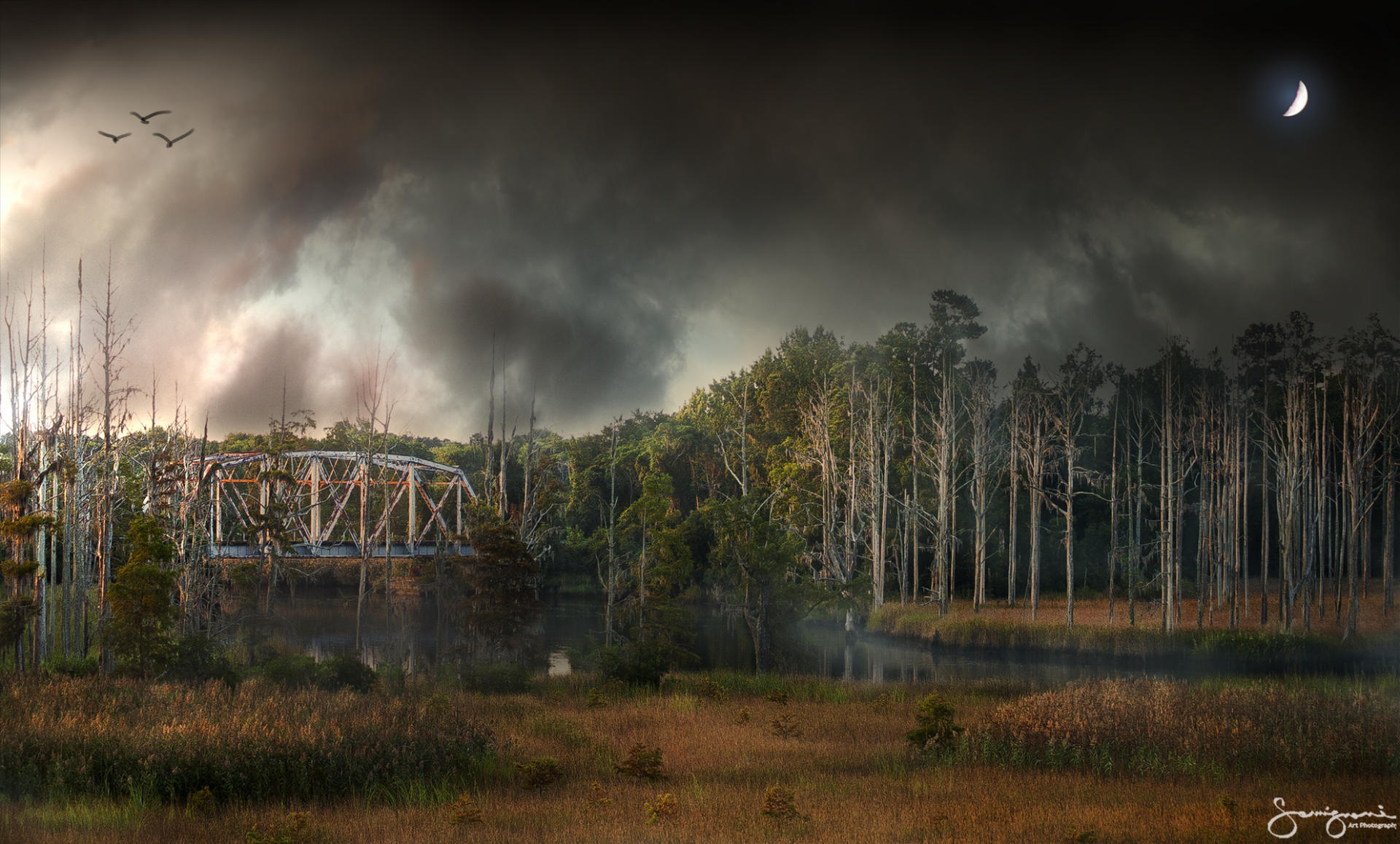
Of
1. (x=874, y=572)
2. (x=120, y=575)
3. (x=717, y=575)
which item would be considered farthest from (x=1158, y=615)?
(x=120, y=575)

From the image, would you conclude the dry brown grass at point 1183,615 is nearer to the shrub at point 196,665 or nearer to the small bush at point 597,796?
the small bush at point 597,796

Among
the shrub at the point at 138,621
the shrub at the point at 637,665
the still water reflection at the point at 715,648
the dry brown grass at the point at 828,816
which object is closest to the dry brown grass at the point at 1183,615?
the still water reflection at the point at 715,648

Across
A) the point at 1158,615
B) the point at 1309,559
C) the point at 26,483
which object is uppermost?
the point at 26,483

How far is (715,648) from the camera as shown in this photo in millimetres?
38969

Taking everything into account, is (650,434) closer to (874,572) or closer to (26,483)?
(874,572)

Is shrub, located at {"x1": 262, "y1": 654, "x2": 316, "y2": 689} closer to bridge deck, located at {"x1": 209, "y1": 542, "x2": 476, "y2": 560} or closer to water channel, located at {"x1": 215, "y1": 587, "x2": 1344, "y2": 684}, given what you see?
water channel, located at {"x1": 215, "y1": 587, "x2": 1344, "y2": 684}

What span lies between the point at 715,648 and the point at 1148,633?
16060 mm

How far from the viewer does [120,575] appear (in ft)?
62.1

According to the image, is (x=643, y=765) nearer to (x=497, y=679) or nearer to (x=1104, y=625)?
(x=497, y=679)

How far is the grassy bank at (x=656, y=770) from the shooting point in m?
10.2

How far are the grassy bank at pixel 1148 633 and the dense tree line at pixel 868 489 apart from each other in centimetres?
89

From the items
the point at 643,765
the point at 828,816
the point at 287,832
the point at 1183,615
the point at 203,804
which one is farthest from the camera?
the point at 1183,615

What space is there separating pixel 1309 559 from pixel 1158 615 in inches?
273

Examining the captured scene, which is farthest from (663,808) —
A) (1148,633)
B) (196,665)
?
(1148,633)
